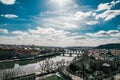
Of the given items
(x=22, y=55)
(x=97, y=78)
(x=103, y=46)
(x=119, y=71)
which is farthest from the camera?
(x=103, y=46)

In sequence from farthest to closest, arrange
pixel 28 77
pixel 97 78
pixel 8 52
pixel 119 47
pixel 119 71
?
1. pixel 119 47
2. pixel 8 52
3. pixel 119 71
4. pixel 97 78
5. pixel 28 77

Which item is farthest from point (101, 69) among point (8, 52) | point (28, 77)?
point (8, 52)

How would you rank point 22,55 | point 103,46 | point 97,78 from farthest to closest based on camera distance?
point 103,46, point 22,55, point 97,78

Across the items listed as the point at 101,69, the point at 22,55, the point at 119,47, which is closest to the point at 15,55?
the point at 22,55

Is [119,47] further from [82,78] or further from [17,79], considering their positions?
[17,79]

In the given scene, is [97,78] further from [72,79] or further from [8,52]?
[8,52]

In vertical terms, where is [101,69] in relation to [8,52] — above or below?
below

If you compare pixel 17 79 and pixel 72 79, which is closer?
pixel 17 79

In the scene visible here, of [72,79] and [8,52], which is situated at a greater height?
[8,52]

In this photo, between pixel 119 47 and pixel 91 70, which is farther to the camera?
pixel 119 47
